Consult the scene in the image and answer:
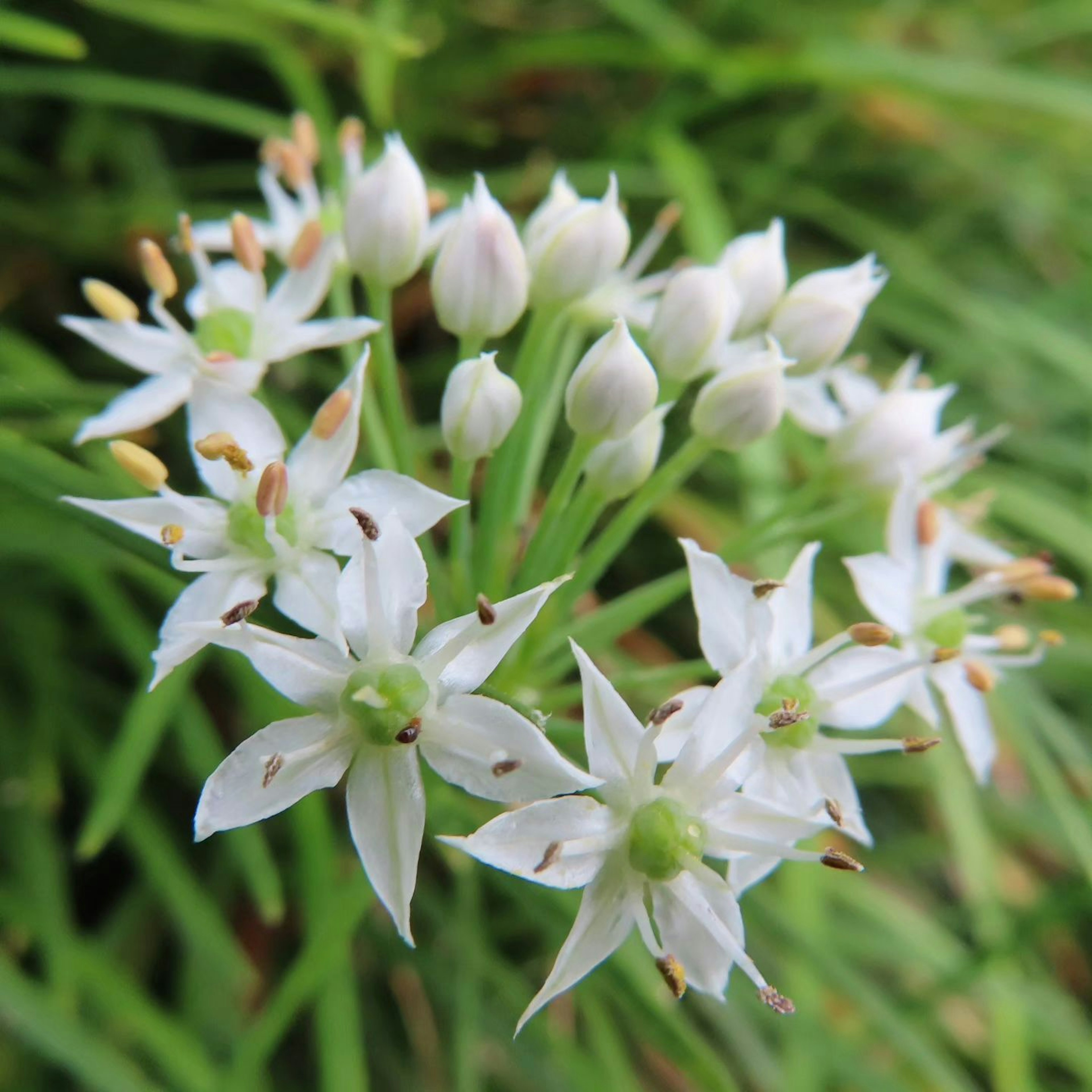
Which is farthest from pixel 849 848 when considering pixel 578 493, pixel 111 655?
pixel 111 655

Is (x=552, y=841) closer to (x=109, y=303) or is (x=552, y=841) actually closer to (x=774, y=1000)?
(x=774, y=1000)

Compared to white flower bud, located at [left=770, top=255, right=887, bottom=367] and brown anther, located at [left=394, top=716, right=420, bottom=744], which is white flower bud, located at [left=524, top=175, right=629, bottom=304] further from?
brown anther, located at [left=394, top=716, right=420, bottom=744]

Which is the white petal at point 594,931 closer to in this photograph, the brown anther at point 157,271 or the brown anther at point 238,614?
the brown anther at point 238,614

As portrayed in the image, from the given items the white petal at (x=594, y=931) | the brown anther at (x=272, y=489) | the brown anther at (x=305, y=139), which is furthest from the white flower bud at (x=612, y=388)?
the brown anther at (x=305, y=139)

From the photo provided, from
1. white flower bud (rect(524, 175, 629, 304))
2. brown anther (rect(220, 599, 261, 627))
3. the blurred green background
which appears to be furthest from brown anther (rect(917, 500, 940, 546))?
brown anther (rect(220, 599, 261, 627))

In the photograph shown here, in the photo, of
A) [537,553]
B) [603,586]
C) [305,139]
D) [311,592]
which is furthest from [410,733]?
[603,586]

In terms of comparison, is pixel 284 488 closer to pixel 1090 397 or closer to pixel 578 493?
pixel 578 493
